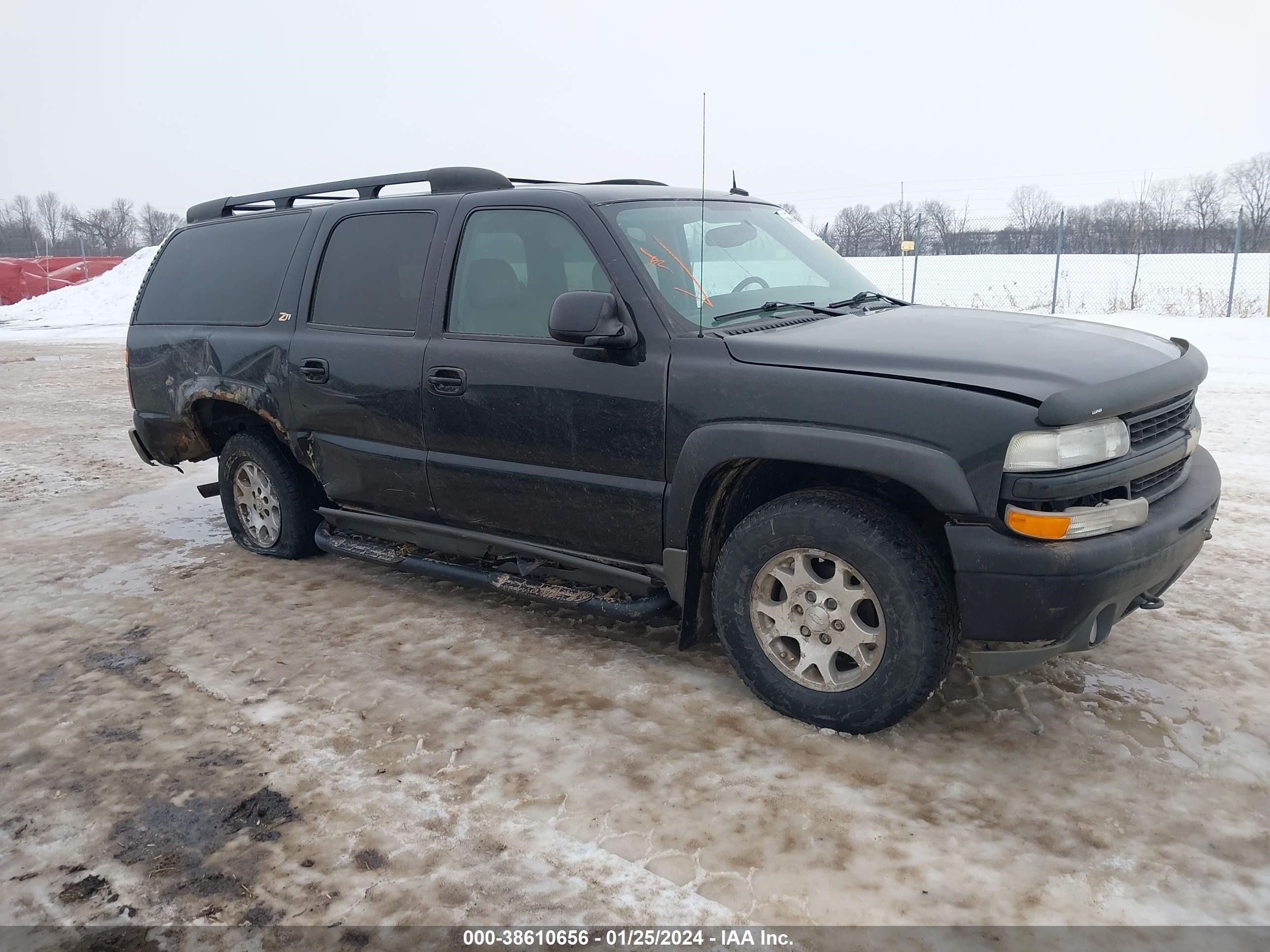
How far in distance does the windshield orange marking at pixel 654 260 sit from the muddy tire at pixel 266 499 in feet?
8.40

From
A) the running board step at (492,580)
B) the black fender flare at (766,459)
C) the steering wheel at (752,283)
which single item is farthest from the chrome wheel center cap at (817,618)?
the steering wheel at (752,283)

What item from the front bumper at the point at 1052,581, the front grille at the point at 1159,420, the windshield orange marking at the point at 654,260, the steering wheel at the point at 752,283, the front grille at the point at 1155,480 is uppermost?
the windshield orange marking at the point at 654,260

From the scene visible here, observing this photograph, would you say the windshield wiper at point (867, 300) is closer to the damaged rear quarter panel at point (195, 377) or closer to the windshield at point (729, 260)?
the windshield at point (729, 260)

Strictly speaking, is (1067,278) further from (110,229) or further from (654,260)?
(110,229)

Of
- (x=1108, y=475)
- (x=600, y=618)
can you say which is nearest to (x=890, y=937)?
(x=1108, y=475)

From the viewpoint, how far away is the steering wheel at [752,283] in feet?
12.7

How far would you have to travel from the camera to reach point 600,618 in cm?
448

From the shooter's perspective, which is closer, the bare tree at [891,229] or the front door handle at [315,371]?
the front door handle at [315,371]

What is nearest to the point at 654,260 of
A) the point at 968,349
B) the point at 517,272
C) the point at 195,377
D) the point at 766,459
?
the point at 517,272

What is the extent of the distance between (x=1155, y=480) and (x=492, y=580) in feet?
8.76

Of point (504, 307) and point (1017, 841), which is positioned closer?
point (1017, 841)

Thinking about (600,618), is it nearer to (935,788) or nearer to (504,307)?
(504,307)

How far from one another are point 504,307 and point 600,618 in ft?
5.02

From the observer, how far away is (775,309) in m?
3.79
